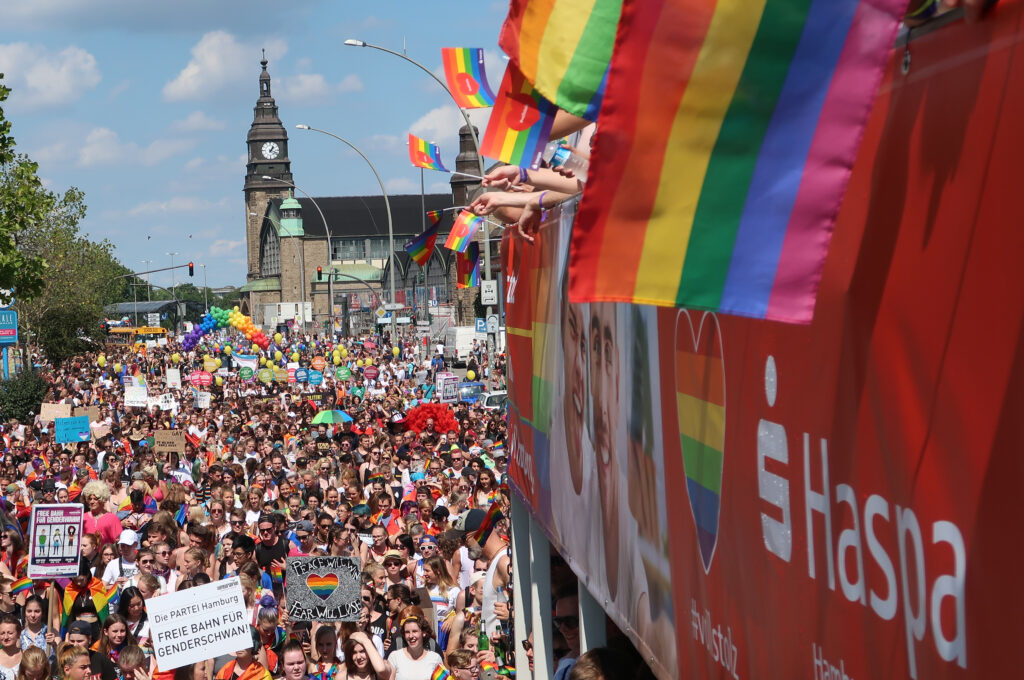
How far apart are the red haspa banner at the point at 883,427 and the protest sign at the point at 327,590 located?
20.7ft

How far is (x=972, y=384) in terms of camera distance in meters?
1.67

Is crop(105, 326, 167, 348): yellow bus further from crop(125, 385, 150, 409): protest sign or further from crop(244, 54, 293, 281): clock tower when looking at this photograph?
crop(244, 54, 293, 281): clock tower

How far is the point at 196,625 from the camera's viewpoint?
8727 mm

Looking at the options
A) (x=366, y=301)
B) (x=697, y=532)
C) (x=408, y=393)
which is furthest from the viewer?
(x=366, y=301)

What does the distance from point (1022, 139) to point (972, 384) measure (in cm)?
31

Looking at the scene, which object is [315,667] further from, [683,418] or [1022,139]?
[1022,139]

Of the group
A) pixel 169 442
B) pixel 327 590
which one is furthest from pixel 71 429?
pixel 327 590

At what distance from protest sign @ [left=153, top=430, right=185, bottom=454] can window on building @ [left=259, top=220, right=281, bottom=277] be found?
6033 inches

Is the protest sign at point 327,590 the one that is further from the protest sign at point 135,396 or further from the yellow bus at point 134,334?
the yellow bus at point 134,334

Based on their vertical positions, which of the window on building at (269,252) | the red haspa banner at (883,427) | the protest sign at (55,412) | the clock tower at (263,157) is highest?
the clock tower at (263,157)

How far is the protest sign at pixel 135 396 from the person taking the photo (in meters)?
31.9

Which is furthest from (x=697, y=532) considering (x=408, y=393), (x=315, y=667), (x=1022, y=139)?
(x=408, y=393)

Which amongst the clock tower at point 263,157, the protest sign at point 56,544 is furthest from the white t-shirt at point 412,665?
the clock tower at point 263,157

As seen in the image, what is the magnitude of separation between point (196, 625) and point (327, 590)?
1039mm
